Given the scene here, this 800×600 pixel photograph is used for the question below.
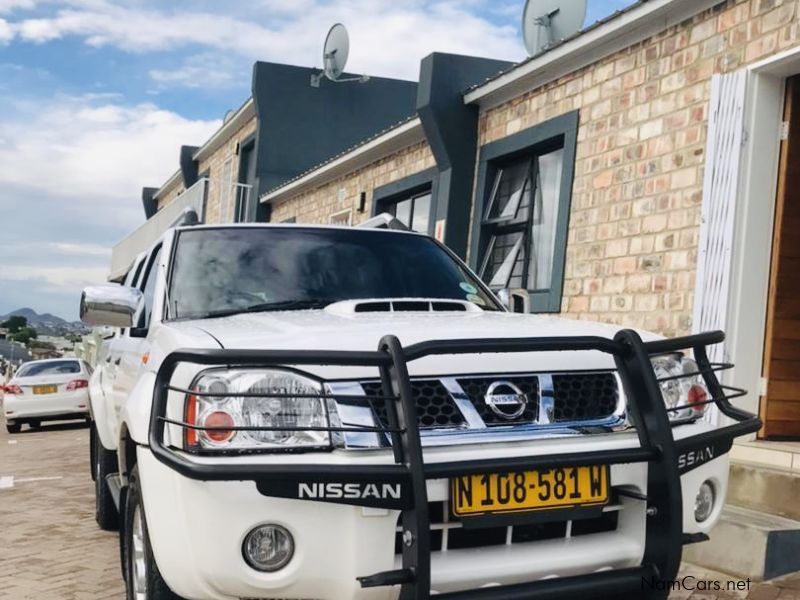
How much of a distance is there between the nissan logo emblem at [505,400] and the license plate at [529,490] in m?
0.22

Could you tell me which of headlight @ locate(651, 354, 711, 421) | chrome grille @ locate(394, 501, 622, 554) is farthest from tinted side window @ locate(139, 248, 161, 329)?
headlight @ locate(651, 354, 711, 421)

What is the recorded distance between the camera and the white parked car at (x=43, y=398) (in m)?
16.8

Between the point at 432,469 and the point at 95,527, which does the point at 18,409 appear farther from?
the point at 432,469

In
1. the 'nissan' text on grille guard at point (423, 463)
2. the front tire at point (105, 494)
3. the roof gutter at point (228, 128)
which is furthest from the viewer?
the roof gutter at point (228, 128)

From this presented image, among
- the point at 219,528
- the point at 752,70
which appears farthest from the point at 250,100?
the point at 219,528

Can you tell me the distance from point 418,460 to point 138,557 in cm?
134

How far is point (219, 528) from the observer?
7.89ft

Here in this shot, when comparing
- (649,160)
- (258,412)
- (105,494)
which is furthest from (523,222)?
(258,412)

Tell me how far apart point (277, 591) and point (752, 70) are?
5.15 meters

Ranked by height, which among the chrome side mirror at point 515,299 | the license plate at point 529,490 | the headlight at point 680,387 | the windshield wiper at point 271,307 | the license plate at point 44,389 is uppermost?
the chrome side mirror at point 515,299

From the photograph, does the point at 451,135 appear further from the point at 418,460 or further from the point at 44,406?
the point at 44,406

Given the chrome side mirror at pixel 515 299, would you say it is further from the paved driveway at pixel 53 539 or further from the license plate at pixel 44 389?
the license plate at pixel 44 389

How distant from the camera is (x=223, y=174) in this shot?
23.6m

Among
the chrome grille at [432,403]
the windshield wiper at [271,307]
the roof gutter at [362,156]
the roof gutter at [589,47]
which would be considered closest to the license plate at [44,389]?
the roof gutter at [362,156]
